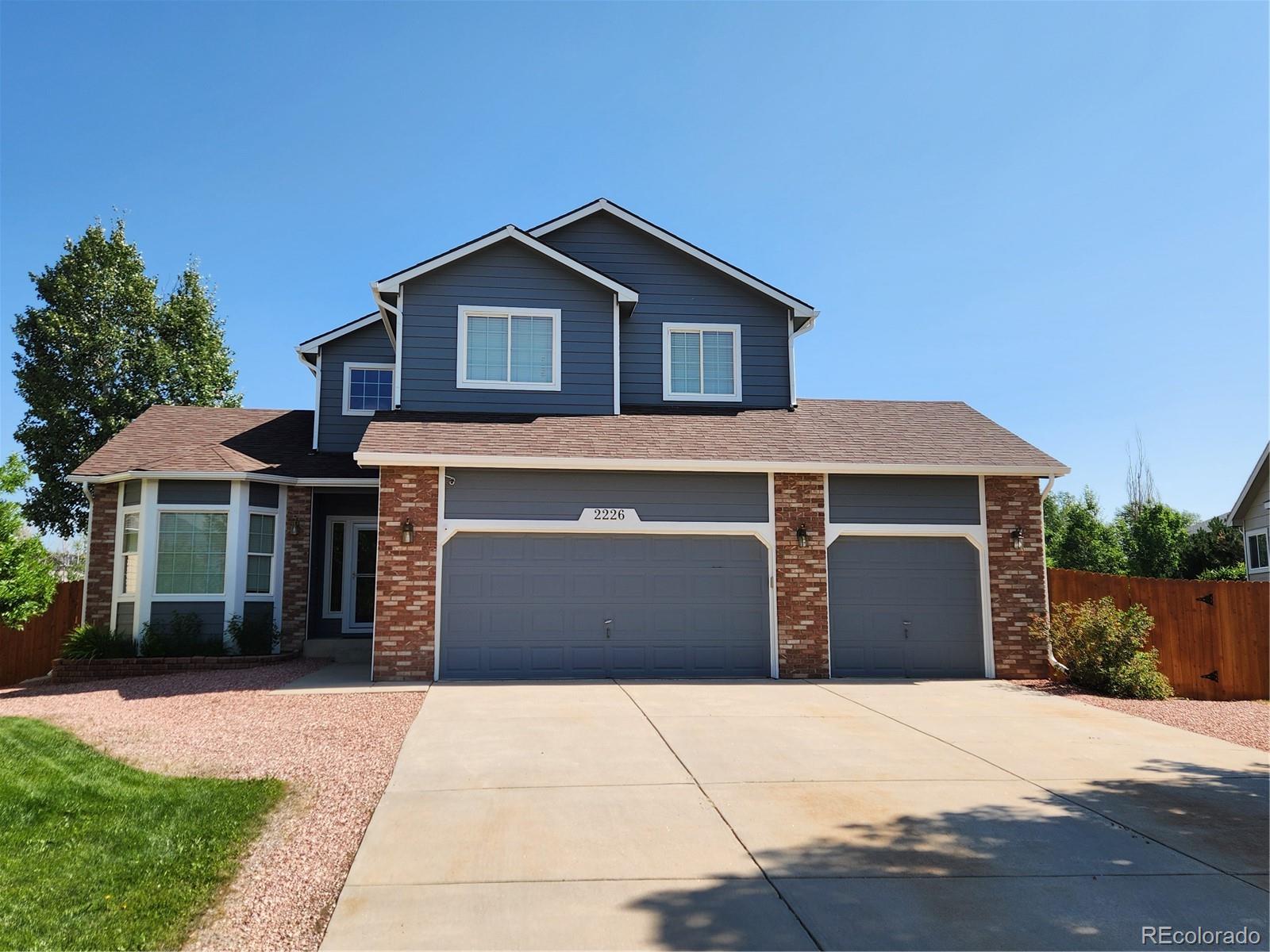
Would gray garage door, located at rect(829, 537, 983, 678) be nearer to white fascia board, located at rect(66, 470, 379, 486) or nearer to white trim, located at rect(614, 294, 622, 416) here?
white trim, located at rect(614, 294, 622, 416)

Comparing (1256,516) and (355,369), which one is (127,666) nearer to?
(355,369)

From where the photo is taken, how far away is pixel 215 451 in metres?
14.7

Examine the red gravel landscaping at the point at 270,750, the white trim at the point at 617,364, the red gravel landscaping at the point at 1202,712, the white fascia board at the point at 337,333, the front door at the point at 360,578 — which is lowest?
the red gravel landscaping at the point at 1202,712

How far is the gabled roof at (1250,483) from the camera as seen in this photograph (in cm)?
2214

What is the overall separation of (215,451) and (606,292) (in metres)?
7.55

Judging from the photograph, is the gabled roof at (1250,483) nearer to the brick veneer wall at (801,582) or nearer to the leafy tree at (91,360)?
the brick veneer wall at (801,582)

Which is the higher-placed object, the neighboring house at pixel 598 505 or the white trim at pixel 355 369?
the white trim at pixel 355 369

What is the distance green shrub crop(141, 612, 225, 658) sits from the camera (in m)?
13.3

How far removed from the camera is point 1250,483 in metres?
22.8

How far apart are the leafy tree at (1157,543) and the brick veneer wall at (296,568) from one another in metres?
25.1

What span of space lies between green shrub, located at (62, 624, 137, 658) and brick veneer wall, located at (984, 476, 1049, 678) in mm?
13950

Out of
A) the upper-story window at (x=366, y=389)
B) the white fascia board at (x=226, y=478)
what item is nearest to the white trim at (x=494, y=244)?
the upper-story window at (x=366, y=389)

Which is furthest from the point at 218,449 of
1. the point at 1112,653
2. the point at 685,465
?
the point at 1112,653
